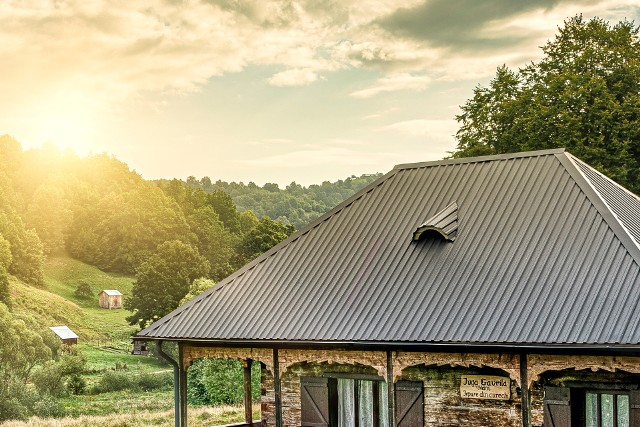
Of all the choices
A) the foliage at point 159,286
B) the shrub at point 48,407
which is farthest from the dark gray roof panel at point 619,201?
the foliage at point 159,286

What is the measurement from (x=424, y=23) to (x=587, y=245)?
19488mm

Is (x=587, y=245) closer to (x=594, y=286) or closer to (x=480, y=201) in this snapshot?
(x=594, y=286)

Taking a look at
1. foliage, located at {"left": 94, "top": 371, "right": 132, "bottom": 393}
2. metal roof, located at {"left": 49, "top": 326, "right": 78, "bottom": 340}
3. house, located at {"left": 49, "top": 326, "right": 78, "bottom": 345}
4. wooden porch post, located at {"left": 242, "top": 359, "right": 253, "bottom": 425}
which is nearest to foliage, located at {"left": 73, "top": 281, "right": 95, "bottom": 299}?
metal roof, located at {"left": 49, "top": 326, "right": 78, "bottom": 340}

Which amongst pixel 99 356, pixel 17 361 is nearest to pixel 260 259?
pixel 17 361

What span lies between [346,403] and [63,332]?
161 feet

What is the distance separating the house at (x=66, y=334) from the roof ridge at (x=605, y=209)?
49.9m

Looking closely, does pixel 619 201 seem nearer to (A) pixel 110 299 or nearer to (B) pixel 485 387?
(B) pixel 485 387

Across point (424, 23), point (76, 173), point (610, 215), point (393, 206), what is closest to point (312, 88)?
point (424, 23)

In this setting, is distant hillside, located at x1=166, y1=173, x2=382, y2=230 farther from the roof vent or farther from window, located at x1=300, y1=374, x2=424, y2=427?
window, located at x1=300, y1=374, x2=424, y2=427

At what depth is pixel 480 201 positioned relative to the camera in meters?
19.2

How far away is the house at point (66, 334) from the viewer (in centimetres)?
6241

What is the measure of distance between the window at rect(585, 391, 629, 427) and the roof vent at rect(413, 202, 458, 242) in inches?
168

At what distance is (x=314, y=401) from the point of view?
1825 cm

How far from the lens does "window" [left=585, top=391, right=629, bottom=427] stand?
15445mm
